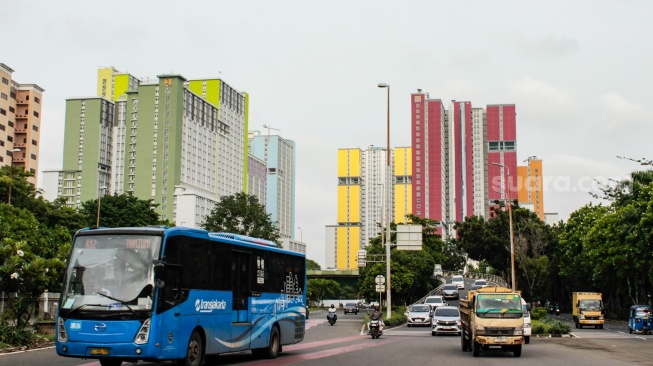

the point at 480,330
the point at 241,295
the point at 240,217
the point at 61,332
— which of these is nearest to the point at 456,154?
the point at 240,217

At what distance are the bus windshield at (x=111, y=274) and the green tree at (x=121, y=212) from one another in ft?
205

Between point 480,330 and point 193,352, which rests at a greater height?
point 480,330

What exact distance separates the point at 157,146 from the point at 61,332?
5075 inches

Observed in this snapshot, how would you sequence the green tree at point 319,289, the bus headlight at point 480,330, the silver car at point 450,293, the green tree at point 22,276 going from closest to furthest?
the bus headlight at point 480,330 → the green tree at point 22,276 → the silver car at point 450,293 → the green tree at point 319,289

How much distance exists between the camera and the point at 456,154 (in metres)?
168

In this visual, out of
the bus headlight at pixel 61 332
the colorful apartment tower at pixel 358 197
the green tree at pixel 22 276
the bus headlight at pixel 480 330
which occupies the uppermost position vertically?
the colorful apartment tower at pixel 358 197

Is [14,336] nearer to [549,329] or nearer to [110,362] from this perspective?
[110,362]

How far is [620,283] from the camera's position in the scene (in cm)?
6331

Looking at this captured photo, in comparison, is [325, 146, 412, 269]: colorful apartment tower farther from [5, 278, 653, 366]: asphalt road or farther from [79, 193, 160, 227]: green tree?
[5, 278, 653, 366]: asphalt road

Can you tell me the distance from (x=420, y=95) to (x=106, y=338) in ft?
474

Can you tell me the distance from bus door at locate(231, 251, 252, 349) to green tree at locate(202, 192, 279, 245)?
72.4 meters

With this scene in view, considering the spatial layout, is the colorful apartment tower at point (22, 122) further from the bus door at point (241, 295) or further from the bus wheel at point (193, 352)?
the bus wheel at point (193, 352)

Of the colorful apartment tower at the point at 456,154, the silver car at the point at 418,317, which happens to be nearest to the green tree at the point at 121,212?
the silver car at the point at 418,317

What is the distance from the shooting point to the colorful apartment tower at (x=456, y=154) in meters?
154
